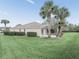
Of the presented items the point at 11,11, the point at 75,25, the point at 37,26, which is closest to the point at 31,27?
the point at 37,26

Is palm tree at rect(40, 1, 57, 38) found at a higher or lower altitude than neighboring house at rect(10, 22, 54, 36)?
higher

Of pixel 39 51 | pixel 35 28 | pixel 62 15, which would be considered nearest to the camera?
pixel 39 51

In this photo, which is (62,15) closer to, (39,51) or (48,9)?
(48,9)

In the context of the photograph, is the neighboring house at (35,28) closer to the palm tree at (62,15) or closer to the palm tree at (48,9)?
the palm tree at (62,15)

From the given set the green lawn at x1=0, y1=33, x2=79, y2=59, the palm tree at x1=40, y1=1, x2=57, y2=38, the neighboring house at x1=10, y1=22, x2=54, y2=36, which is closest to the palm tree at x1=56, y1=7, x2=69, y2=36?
the neighboring house at x1=10, y1=22, x2=54, y2=36

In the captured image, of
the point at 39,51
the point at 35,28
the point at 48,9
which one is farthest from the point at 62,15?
the point at 39,51

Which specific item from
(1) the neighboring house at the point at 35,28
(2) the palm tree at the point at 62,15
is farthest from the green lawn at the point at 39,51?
(2) the palm tree at the point at 62,15

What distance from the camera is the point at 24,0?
43562mm

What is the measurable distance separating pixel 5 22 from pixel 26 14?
5713 cm

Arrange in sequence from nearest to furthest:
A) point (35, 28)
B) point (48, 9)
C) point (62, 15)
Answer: point (48, 9)
point (35, 28)
point (62, 15)

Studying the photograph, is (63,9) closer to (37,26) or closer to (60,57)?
(37,26)

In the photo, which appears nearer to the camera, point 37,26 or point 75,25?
point 37,26

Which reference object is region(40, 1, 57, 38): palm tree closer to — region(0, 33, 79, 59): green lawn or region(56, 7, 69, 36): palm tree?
region(56, 7, 69, 36): palm tree

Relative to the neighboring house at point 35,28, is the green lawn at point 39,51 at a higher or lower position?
lower
